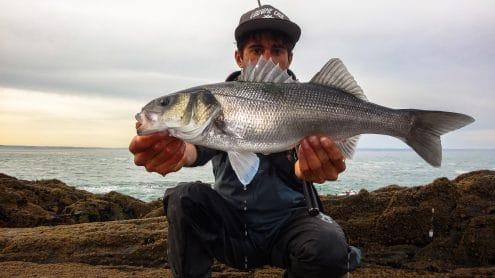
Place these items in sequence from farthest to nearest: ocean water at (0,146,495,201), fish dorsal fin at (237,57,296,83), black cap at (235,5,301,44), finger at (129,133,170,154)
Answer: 1. ocean water at (0,146,495,201)
2. black cap at (235,5,301,44)
3. fish dorsal fin at (237,57,296,83)
4. finger at (129,133,170,154)

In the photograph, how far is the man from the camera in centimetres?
345

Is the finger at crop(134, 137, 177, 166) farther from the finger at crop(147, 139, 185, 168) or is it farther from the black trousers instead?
the black trousers

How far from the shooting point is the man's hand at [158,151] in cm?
331

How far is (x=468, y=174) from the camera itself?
6852 mm

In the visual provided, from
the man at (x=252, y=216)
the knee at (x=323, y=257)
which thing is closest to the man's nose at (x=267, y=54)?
the man at (x=252, y=216)

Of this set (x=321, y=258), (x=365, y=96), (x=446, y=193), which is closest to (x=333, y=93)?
(x=365, y=96)

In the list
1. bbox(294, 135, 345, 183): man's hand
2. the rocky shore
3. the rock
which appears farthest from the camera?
the rock

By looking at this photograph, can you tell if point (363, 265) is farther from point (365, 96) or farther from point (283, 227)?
point (365, 96)

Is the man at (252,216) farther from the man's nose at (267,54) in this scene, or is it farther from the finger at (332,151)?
the man's nose at (267,54)

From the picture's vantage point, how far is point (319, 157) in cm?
343

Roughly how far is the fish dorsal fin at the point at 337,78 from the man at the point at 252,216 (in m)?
0.58

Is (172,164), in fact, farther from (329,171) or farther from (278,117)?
(329,171)

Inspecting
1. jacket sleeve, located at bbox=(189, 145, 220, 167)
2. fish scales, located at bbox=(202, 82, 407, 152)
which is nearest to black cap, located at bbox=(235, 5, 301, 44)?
fish scales, located at bbox=(202, 82, 407, 152)

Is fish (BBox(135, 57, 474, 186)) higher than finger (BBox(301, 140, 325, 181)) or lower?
higher
